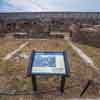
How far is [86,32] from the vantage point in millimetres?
7109

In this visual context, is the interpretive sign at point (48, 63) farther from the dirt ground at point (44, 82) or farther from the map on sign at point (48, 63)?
the dirt ground at point (44, 82)

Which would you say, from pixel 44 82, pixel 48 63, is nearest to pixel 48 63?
pixel 48 63

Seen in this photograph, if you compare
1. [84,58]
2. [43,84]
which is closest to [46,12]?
[84,58]

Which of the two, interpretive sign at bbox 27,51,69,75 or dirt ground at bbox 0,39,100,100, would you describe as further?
dirt ground at bbox 0,39,100,100

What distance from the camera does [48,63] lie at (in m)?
3.10

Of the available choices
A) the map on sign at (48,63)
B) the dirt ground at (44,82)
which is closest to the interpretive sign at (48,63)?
the map on sign at (48,63)

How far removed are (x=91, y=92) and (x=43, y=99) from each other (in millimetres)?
903

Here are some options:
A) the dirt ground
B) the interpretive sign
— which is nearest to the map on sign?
the interpretive sign

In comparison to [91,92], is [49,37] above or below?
below

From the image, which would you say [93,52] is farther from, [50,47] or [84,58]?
[50,47]

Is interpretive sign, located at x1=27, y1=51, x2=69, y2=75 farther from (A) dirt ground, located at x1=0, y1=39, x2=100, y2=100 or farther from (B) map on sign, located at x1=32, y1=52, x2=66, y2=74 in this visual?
(A) dirt ground, located at x1=0, y1=39, x2=100, y2=100

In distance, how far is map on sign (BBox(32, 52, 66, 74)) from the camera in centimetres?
291

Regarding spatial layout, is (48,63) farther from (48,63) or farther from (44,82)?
(44,82)

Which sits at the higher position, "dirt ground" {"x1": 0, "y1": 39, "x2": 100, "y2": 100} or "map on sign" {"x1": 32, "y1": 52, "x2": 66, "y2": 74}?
"map on sign" {"x1": 32, "y1": 52, "x2": 66, "y2": 74}
